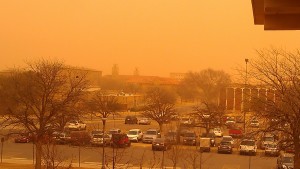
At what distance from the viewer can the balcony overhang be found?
4.48 meters

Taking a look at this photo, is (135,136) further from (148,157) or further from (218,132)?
(218,132)

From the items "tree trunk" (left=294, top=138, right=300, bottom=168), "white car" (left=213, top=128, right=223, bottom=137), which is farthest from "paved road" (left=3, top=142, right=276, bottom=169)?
"tree trunk" (left=294, top=138, right=300, bottom=168)

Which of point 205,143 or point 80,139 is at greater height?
point 80,139

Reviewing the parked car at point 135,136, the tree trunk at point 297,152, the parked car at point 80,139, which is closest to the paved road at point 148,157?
the parked car at point 80,139

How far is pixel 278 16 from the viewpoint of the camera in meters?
5.17

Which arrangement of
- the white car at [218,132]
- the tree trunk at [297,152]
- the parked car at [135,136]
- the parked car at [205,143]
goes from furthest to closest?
1. the white car at [218,132]
2. the parked car at [135,136]
3. the parked car at [205,143]
4. the tree trunk at [297,152]

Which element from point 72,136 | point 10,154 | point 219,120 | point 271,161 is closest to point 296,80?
point 271,161

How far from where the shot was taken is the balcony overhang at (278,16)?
176 inches

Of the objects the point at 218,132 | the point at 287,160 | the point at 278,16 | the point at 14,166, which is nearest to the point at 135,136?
the point at 218,132

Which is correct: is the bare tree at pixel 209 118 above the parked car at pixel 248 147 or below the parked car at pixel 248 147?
above

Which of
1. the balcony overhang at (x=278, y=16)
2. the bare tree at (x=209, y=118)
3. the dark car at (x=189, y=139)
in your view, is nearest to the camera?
the balcony overhang at (x=278, y=16)

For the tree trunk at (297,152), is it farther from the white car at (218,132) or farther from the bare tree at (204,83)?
the bare tree at (204,83)

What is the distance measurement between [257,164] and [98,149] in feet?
36.2

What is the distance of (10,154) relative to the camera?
2734cm
